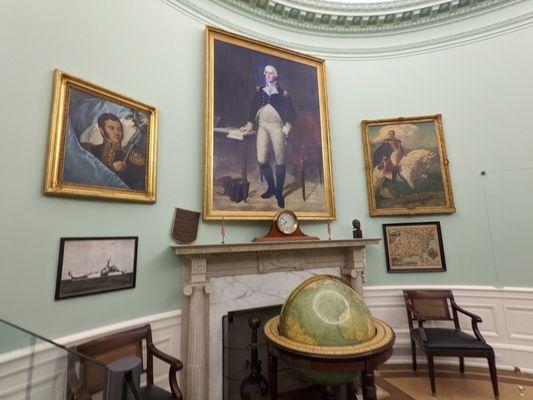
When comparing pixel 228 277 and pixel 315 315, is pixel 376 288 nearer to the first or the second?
pixel 228 277

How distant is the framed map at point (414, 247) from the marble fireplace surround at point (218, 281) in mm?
751

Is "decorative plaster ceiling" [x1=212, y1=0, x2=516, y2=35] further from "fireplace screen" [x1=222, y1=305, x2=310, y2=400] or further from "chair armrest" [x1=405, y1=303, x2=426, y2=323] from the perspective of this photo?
"chair armrest" [x1=405, y1=303, x2=426, y2=323]

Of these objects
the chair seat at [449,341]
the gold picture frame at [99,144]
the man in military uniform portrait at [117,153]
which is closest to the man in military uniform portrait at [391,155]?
the chair seat at [449,341]

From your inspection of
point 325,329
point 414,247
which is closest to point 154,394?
point 325,329

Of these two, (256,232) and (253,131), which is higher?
(253,131)

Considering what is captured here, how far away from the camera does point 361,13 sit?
4707mm

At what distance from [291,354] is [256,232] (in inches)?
80.6

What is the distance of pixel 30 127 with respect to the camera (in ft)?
7.47

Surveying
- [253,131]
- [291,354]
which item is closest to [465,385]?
[291,354]

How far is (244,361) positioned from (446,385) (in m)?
2.60

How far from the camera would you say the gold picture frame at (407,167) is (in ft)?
14.0

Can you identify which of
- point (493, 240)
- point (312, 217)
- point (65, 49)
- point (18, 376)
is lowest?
point (18, 376)

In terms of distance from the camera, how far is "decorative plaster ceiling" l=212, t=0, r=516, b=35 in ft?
14.5

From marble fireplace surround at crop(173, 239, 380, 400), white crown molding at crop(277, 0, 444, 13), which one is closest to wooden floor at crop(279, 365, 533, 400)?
marble fireplace surround at crop(173, 239, 380, 400)
